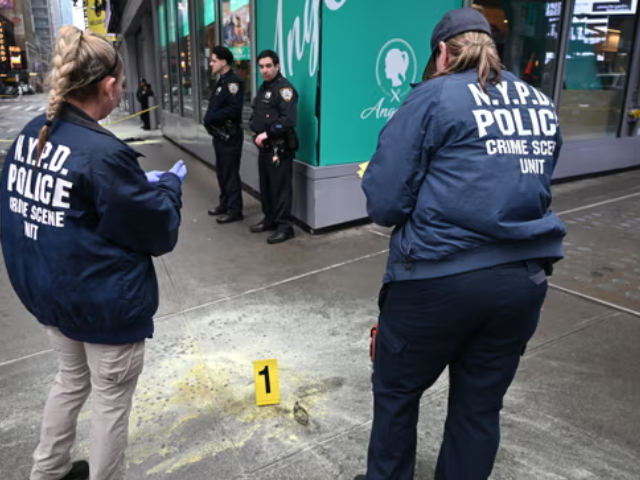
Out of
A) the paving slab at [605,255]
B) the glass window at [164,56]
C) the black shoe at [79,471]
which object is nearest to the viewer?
the black shoe at [79,471]

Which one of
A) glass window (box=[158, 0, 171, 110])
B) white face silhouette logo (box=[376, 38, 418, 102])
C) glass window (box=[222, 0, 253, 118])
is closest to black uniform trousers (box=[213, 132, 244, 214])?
glass window (box=[222, 0, 253, 118])

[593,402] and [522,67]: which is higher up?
[522,67]

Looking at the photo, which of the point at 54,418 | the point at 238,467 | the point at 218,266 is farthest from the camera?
the point at 218,266

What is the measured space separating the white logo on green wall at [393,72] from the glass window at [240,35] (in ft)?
7.00

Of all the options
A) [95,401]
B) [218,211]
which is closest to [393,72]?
[218,211]

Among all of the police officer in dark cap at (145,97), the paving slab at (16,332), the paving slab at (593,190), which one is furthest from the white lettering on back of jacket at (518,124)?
the police officer in dark cap at (145,97)

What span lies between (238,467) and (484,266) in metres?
1.49

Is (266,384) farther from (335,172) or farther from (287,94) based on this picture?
(287,94)

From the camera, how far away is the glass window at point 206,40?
8977mm

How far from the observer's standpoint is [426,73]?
1.95 metres

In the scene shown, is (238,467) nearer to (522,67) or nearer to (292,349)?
(292,349)

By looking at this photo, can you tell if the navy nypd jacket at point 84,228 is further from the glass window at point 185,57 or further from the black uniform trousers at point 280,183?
the glass window at point 185,57

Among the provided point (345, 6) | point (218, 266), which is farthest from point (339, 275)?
point (345, 6)

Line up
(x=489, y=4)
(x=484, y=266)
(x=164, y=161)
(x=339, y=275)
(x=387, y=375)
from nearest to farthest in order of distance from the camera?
(x=484, y=266) → (x=387, y=375) → (x=339, y=275) → (x=489, y=4) → (x=164, y=161)
